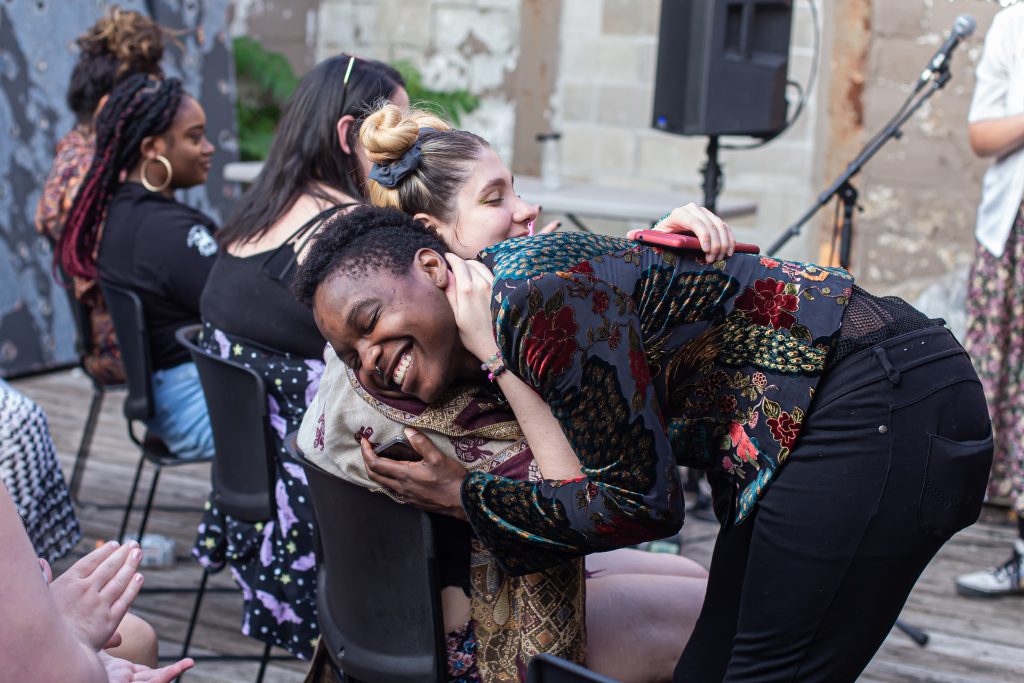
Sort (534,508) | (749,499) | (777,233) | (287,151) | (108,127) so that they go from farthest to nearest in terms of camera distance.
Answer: (777,233) < (108,127) < (287,151) < (749,499) < (534,508)

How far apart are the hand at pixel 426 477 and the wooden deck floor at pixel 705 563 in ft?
5.32

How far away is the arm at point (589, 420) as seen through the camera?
1.38m

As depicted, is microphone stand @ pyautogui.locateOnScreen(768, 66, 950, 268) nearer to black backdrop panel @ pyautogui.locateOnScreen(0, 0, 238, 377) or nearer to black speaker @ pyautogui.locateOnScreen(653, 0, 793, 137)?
black speaker @ pyautogui.locateOnScreen(653, 0, 793, 137)

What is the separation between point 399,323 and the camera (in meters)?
1.54

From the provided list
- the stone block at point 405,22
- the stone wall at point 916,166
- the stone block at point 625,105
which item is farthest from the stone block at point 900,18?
the stone block at point 405,22

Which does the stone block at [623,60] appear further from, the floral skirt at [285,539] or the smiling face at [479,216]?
the smiling face at [479,216]

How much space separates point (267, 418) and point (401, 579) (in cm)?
80

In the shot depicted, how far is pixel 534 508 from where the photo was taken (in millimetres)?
1513

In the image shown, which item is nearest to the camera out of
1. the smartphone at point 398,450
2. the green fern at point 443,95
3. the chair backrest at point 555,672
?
the chair backrest at point 555,672

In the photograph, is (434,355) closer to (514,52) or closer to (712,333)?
(712,333)

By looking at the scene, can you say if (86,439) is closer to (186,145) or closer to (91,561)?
(186,145)

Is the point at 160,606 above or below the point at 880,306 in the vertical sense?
below

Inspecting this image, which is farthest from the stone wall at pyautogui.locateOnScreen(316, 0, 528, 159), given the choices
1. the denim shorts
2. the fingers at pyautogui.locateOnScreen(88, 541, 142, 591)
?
the fingers at pyautogui.locateOnScreen(88, 541, 142, 591)

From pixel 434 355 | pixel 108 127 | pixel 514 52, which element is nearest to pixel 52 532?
pixel 434 355
